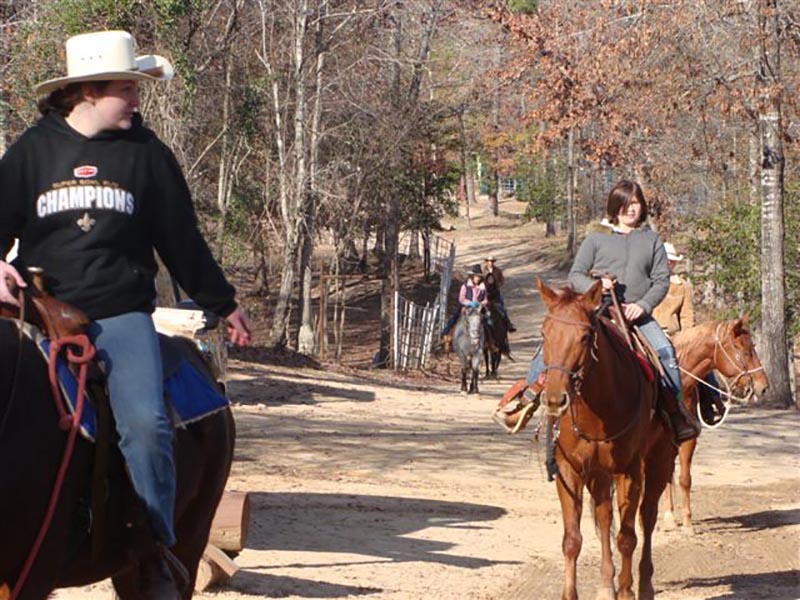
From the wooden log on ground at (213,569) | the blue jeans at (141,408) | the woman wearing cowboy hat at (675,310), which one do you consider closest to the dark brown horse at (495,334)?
the woman wearing cowboy hat at (675,310)

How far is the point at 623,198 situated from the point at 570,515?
243 cm

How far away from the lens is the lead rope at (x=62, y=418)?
5.21m

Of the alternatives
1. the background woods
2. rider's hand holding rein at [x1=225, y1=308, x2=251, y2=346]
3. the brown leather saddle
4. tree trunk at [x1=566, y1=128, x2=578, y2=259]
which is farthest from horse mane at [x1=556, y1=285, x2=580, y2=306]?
tree trunk at [x1=566, y1=128, x2=578, y2=259]

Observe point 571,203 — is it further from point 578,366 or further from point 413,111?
point 578,366

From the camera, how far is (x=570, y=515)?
1016cm

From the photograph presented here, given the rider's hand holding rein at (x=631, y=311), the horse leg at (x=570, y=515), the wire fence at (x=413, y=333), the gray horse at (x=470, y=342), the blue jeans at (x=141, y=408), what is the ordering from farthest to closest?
the wire fence at (x=413, y=333)
the gray horse at (x=470, y=342)
the rider's hand holding rein at (x=631, y=311)
the horse leg at (x=570, y=515)
the blue jeans at (x=141, y=408)

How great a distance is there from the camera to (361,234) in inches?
2083

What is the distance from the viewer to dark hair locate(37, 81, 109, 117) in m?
5.77

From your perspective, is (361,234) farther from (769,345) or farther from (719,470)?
(719,470)

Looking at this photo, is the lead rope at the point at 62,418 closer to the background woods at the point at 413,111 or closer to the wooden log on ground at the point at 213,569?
the wooden log on ground at the point at 213,569

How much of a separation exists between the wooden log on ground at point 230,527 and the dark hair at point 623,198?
3.44m

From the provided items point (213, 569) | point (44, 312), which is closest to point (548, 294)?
point (213, 569)

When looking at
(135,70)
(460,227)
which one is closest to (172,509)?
(135,70)

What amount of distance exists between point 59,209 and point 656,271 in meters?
6.41
